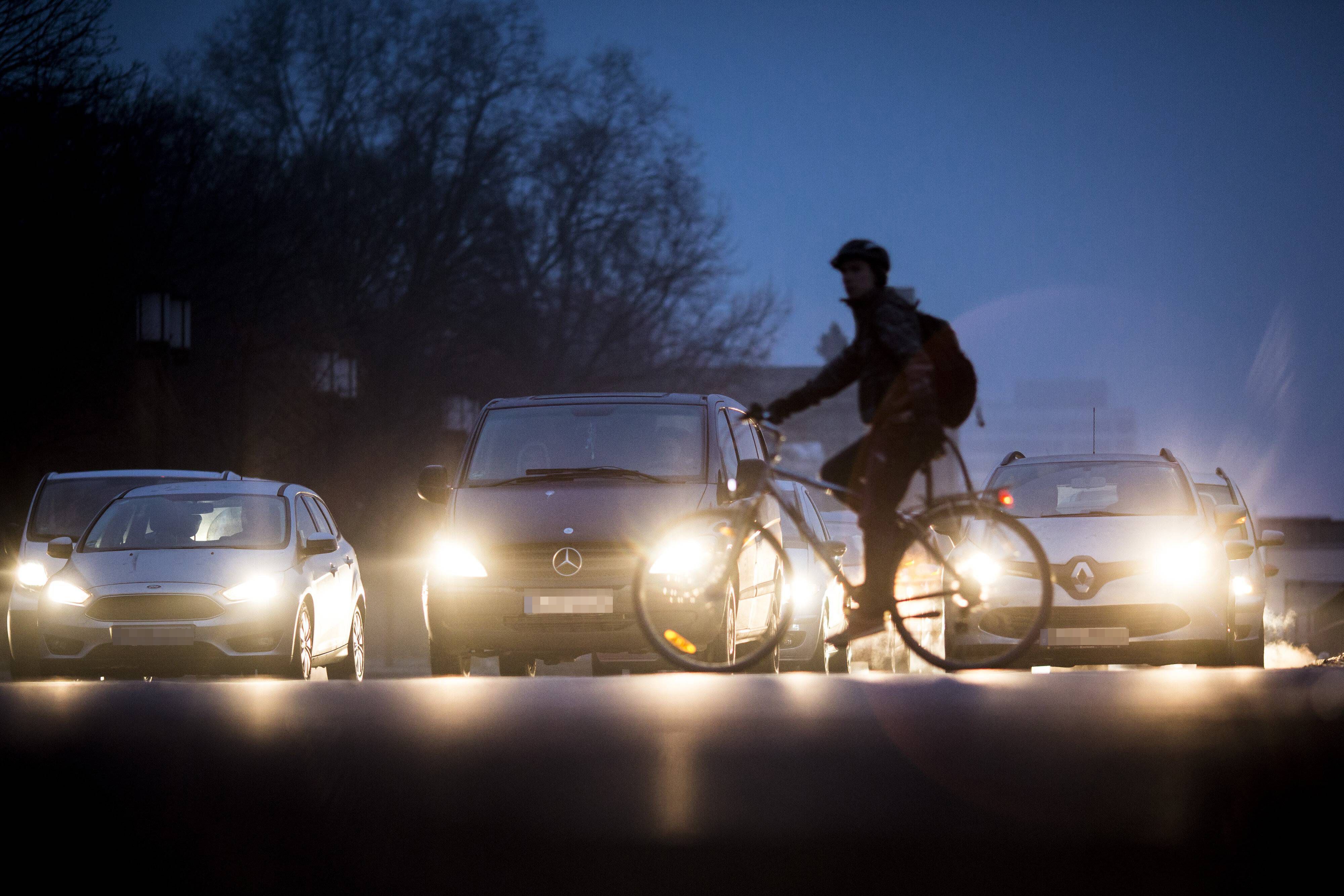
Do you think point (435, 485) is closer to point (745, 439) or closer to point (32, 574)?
point (745, 439)

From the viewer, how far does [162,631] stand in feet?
39.5

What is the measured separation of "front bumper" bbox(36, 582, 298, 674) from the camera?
1199 centimetres

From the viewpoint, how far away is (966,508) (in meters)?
7.45

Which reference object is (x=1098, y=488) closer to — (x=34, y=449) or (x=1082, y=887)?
(x=1082, y=887)

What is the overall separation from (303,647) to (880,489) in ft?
21.8

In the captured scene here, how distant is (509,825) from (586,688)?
653 mm

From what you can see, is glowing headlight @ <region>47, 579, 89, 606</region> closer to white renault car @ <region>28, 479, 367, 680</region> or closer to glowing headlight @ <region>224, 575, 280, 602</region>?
white renault car @ <region>28, 479, 367, 680</region>

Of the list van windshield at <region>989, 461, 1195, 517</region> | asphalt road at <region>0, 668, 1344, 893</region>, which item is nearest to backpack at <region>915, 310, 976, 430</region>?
asphalt road at <region>0, 668, 1344, 893</region>

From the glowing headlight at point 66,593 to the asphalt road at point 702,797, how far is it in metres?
9.18

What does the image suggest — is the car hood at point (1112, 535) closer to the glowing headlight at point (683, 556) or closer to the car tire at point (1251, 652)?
the car tire at point (1251, 652)

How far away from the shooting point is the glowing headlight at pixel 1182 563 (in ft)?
37.8

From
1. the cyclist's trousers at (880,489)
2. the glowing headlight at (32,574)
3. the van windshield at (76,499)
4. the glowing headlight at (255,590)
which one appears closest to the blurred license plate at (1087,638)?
the cyclist's trousers at (880,489)

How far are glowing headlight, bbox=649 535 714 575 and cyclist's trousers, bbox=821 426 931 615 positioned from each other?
746mm

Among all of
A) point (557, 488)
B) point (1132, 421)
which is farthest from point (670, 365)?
point (1132, 421)
